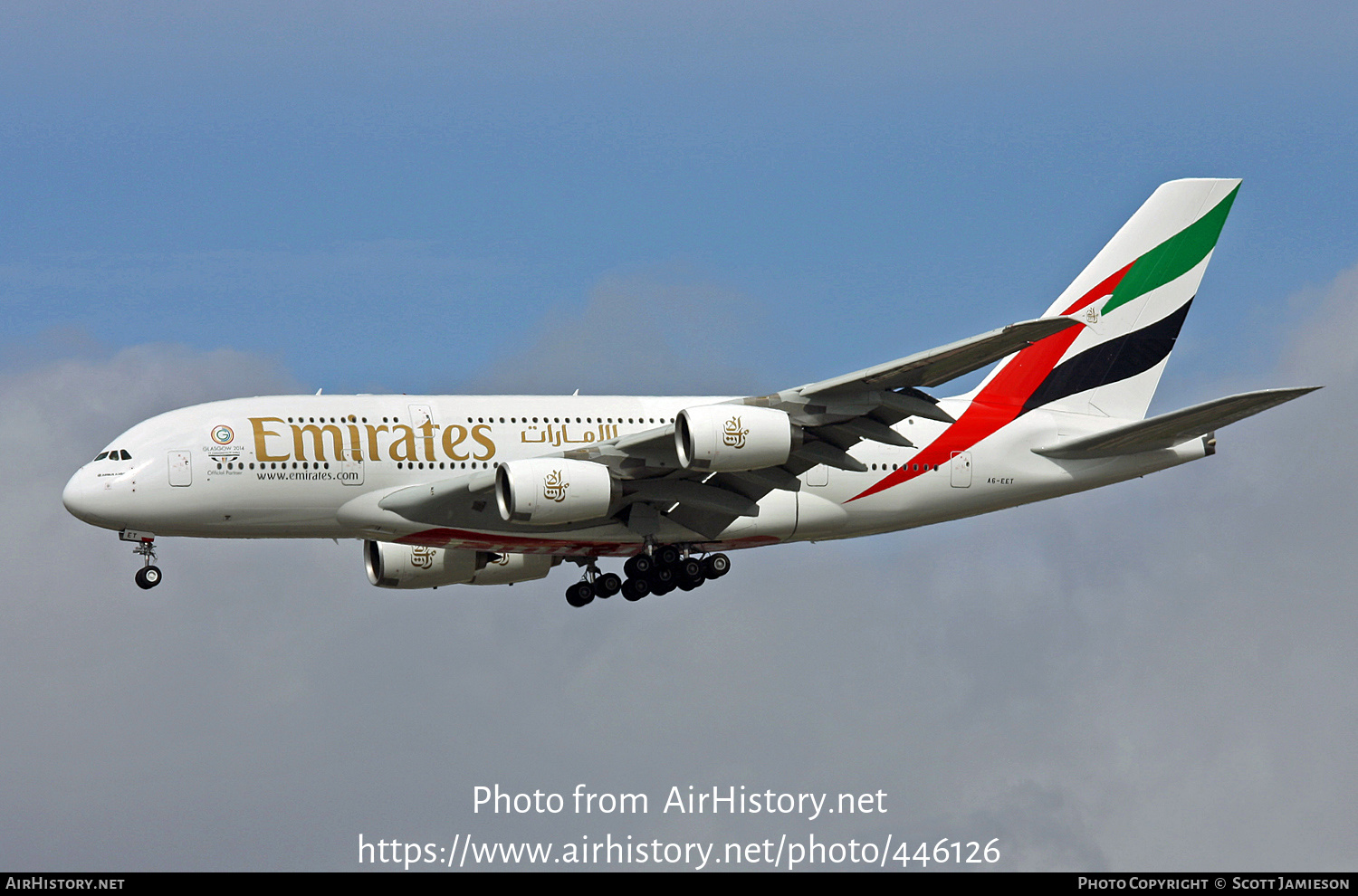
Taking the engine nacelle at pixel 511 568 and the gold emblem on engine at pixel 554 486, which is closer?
the gold emblem on engine at pixel 554 486

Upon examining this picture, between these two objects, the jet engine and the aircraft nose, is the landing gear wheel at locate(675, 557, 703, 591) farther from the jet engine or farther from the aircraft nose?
the aircraft nose

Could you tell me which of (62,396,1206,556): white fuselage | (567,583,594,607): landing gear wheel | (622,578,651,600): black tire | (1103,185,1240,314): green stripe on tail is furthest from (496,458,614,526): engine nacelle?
(1103,185,1240,314): green stripe on tail

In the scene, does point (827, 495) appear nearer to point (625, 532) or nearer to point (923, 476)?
point (923, 476)

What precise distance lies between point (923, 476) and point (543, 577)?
35.8ft

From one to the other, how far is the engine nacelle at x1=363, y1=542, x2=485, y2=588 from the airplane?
0.19ft

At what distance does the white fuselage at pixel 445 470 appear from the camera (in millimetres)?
36562

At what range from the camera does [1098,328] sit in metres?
42.5

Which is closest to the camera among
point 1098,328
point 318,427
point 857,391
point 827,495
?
point 857,391

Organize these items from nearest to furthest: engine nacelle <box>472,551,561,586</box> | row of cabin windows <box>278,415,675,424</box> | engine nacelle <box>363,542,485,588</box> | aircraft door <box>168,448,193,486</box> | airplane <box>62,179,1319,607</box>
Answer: airplane <box>62,179,1319,607</box>, aircraft door <box>168,448,193,486</box>, row of cabin windows <box>278,415,675,424</box>, engine nacelle <box>363,542,485,588</box>, engine nacelle <box>472,551,561,586</box>

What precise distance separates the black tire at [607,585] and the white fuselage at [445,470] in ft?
3.92

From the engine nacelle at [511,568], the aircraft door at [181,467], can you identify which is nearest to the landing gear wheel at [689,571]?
the engine nacelle at [511,568]

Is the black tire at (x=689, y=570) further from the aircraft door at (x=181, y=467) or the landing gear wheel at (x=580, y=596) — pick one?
the aircraft door at (x=181, y=467)

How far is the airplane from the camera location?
35.3m

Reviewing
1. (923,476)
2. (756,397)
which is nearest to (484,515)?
(756,397)
